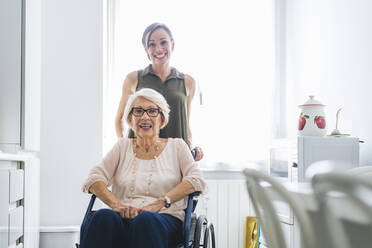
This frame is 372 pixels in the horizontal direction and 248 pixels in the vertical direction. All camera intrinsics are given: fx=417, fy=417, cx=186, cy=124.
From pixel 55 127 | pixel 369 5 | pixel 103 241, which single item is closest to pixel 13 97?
pixel 103 241

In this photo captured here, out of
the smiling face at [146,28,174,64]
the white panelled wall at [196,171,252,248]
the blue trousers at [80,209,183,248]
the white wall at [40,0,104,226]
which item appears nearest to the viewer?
the blue trousers at [80,209,183,248]

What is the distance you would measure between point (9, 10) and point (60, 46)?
1.16m

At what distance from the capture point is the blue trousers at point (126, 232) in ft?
5.69

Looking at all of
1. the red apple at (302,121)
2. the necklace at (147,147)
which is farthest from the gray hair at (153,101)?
the red apple at (302,121)

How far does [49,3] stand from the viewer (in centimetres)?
301

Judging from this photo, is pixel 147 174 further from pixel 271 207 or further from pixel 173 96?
pixel 271 207

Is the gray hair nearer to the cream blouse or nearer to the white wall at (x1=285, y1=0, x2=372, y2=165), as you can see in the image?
the cream blouse

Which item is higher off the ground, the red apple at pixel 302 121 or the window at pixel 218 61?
the window at pixel 218 61

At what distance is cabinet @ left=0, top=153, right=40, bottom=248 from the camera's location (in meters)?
1.54

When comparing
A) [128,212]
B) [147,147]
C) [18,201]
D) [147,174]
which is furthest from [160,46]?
[18,201]

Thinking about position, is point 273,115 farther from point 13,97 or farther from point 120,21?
point 13,97

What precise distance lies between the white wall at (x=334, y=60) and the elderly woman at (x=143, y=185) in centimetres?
104

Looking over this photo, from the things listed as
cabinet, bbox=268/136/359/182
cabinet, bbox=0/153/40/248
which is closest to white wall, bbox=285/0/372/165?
cabinet, bbox=268/136/359/182

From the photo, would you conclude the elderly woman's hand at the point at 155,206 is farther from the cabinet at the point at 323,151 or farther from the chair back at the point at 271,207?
the chair back at the point at 271,207
